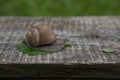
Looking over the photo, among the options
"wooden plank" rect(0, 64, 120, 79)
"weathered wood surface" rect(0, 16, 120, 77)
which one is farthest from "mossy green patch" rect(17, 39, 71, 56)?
"wooden plank" rect(0, 64, 120, 79)

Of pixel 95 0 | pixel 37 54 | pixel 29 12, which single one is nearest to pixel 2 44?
pixel 37 54

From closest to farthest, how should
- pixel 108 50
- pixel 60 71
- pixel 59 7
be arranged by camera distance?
pixel 60 71, pixel 108 50, pixel 59 7

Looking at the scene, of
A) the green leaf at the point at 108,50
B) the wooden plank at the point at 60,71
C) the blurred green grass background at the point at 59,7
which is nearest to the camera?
the wooden plank at the point at 60,71

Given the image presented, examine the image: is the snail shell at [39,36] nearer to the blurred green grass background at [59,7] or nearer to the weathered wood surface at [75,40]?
the weathered wood surface at [75,40]

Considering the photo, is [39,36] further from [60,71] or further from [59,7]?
[59,7]

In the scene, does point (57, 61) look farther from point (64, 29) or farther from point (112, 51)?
point (64, 29)

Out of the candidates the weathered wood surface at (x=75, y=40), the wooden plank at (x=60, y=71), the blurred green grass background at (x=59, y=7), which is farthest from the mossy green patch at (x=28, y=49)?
the blurred green grass background at (x=59, y=7)

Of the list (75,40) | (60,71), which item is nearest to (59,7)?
(75,40)
